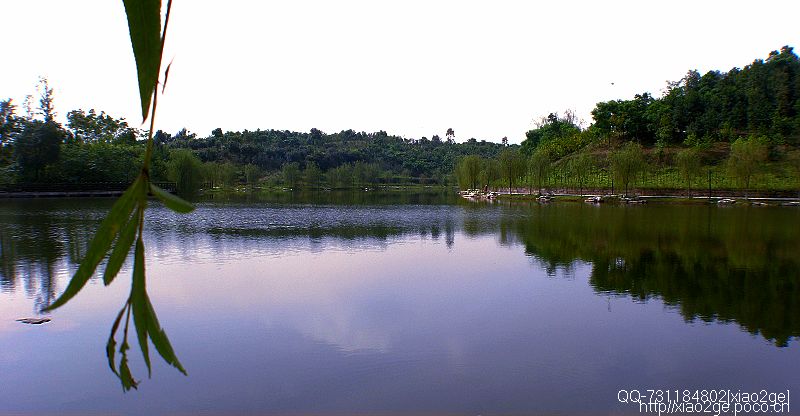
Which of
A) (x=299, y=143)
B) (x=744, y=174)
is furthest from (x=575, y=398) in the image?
(x=299, y=143)

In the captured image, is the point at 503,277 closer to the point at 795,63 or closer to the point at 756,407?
the point at 756,407

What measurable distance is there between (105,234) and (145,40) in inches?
7.1

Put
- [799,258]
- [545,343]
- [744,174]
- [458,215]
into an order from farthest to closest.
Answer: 1. [744,174]
2. [458,215]
3. [799,258]
4. [545,343]

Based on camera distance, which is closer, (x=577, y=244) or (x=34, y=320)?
(x=34, y=320)

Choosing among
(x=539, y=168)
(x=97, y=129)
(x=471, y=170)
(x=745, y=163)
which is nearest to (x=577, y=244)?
(x=745, y=163)

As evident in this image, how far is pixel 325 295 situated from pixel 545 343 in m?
4.92

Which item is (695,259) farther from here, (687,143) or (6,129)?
(6,129)

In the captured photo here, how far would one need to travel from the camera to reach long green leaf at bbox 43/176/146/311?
50cm

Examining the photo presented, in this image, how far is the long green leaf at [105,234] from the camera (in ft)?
1.65

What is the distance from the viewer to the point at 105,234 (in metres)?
0.52

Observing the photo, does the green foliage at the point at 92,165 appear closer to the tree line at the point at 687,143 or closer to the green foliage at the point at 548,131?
the tree line at the point at 687,143

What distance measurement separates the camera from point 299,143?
138 metres

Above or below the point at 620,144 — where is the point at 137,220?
below

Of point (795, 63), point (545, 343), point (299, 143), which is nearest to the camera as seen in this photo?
point (545, 343)
